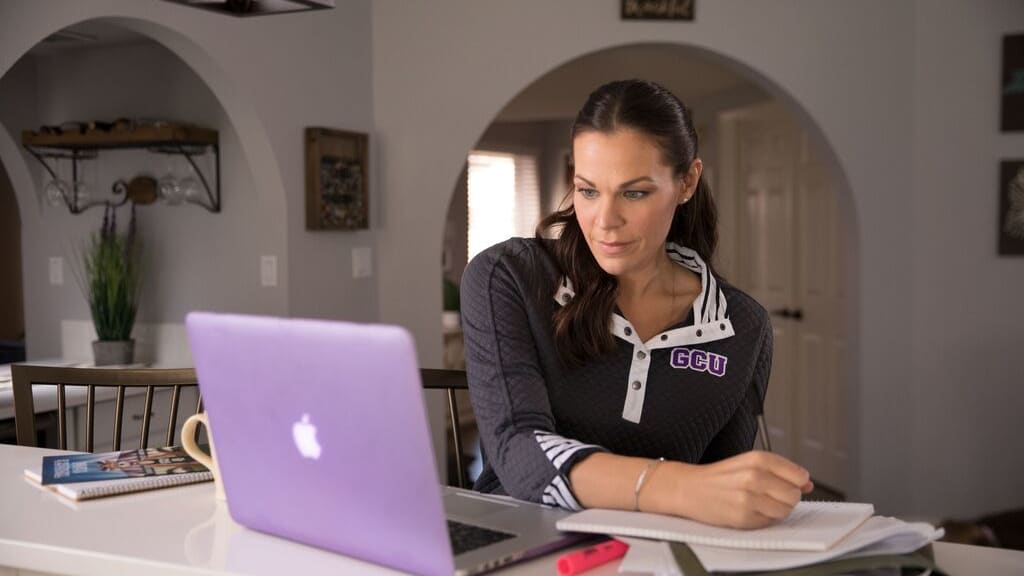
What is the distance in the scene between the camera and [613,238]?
1.47 m

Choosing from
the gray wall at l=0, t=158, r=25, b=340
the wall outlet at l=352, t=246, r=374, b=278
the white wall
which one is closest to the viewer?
the white wall

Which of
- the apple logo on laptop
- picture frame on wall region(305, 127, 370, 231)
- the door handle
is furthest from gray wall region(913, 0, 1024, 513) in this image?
the apple logo on laptop

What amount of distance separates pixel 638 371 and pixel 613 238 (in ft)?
0.70

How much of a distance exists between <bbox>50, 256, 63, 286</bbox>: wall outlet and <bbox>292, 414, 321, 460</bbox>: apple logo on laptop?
10.4ft

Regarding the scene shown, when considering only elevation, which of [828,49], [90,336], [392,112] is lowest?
[90,336]

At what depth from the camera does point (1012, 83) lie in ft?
13.8

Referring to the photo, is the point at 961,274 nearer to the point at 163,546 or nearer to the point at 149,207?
the point at 149,207

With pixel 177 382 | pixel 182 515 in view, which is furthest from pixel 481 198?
pixel 182 515

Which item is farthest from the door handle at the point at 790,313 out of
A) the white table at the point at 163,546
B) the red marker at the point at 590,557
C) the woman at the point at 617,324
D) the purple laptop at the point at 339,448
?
the red marker at the point at 590,557

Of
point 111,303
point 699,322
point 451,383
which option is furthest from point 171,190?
point 699,322

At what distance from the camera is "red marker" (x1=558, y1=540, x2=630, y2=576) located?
3.61ft

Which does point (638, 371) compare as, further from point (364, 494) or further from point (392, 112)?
point (392, 112)

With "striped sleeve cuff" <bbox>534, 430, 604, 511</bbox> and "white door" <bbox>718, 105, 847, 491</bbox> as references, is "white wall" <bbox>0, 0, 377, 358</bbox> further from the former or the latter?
"white door" <bbox>718, 105, 847, 491</bbox>

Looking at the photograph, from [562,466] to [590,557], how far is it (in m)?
0.20
